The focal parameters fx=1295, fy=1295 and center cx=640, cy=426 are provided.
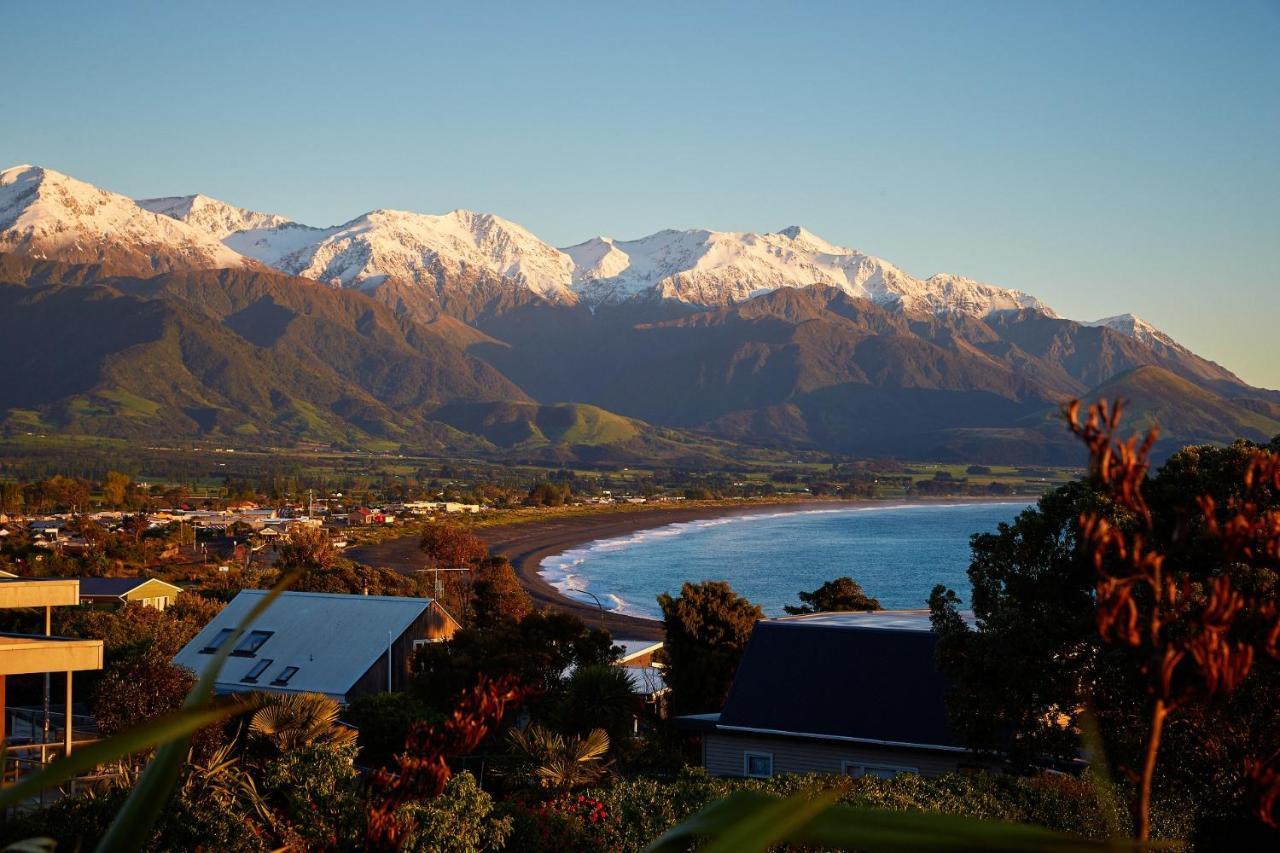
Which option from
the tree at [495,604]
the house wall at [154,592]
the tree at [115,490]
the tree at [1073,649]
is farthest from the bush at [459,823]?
the tree at [115,490]

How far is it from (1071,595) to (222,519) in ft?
329

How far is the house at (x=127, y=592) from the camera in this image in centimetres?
4516

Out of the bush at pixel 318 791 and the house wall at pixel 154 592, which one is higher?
the bush at pixel 318 791

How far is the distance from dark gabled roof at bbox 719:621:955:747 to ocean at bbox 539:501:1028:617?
3239 centimetres

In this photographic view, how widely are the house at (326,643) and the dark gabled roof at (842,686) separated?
9.32 meters

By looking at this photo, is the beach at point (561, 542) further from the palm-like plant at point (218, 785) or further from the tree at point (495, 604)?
the palm-like plant at point (218, 785)

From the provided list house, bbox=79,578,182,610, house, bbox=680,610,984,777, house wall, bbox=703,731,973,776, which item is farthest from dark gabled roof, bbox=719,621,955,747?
house, bbox=79,578,182,610

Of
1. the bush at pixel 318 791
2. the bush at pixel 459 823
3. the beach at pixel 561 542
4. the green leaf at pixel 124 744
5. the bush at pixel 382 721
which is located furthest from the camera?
the beach at pixel 561 542

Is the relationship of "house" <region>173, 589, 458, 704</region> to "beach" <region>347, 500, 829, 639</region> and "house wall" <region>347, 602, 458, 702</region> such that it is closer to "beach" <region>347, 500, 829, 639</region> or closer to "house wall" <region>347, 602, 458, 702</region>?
"house wall" <region>347, 602, 458, 702</region>

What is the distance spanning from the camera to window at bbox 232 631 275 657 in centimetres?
3088

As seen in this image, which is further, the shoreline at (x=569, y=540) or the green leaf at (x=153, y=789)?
the shoreline at (x=569, y=540)

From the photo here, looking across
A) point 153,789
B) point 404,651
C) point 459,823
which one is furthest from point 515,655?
point 153,789

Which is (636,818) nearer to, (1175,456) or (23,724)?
(1175,456)

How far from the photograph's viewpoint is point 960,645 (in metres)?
16.3
